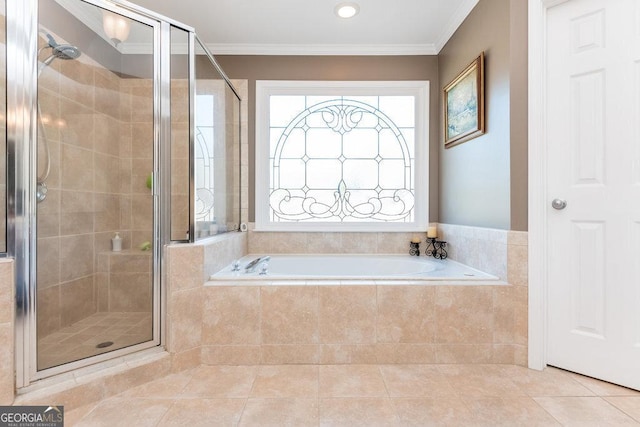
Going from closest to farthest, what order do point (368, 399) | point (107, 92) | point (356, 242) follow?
point (368, 399)
point (107, 92)
point (356, 242)

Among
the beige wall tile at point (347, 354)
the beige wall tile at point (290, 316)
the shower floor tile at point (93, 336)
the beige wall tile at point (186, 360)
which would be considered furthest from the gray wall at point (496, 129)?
the shower floor tile at point (93, 336)

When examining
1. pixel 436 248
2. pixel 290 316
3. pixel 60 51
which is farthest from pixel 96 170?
pixel 436 248

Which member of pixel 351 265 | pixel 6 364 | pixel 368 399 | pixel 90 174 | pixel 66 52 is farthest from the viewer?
pixel 351 265

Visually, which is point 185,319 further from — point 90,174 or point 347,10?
point 347,10

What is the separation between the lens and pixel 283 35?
2.60m

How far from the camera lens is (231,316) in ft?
5.98

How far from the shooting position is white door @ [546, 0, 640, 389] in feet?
5.03

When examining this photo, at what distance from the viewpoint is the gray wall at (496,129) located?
178 centimetres

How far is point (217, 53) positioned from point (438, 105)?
1927 millimetres

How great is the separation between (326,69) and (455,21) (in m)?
1.03

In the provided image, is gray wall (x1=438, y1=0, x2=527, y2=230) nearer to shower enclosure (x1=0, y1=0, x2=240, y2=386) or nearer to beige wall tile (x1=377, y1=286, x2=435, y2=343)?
beige wall tile (x1=377, y1=286, x2=435, y2=343)

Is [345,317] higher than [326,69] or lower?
lower

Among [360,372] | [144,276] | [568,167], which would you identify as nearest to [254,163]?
[144,276]

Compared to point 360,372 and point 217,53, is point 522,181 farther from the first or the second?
point 217,53
